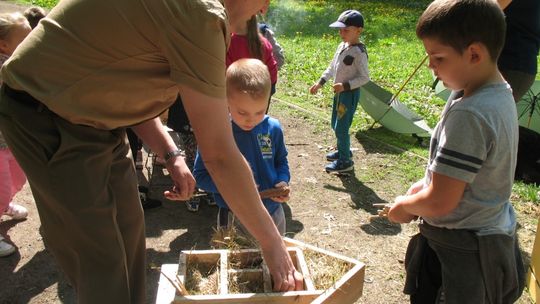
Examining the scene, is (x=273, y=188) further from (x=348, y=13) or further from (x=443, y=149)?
(x=348, y=13)

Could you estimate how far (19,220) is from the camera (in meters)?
4.07

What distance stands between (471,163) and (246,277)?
0.97 metres

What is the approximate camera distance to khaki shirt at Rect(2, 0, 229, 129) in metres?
1.53

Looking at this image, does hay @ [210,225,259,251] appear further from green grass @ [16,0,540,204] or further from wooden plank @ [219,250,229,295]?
green grass @ [16,0,540,204]

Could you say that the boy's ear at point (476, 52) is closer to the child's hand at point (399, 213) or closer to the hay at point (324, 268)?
the child's hand at point (399, 213)

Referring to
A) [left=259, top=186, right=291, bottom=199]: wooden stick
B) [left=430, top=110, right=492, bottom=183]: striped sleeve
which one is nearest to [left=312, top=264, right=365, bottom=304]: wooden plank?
[left=430, top=110, right=492, bottom=183]: striped sleeve

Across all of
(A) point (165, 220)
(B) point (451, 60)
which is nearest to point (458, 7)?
(B) point (451, 60)

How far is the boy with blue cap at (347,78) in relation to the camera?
198 inches

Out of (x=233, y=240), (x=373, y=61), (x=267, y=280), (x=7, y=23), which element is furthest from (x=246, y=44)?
(x=373, y=61)

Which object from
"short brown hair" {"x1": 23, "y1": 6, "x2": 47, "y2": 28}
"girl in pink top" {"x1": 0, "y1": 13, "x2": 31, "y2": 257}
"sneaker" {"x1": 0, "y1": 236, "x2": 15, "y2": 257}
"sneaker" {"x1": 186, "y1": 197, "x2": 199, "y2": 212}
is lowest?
"sneaker" {"x1": 0, "y1": 236, "x2": 15, "y2": 257}

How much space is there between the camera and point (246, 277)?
2.04 meters

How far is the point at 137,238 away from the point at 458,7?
1.68 m

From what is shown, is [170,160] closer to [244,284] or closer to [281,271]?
[244,284]

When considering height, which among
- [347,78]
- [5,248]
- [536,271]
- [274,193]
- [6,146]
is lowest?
[5,248]
